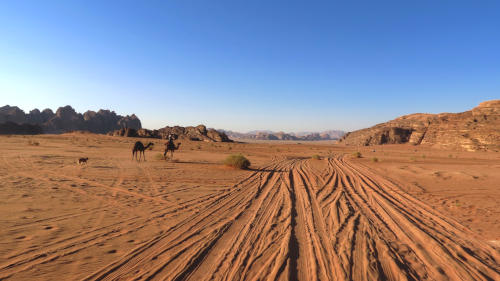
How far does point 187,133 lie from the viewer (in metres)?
57.8

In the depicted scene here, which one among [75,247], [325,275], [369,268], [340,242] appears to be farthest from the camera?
[340,242]

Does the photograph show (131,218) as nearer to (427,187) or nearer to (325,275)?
(325,275)

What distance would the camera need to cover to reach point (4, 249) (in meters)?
3.74

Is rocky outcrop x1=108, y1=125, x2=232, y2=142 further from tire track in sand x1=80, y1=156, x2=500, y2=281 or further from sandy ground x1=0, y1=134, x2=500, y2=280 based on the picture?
tire track in sand x1=80, y1=156, x2=500, y2=281

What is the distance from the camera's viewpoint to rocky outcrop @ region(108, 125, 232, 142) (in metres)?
53.5

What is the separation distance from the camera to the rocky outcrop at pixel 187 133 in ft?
175

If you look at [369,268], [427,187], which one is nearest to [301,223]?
[369,268]

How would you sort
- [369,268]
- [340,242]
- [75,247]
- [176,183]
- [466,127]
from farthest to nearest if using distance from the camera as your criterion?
1. [466,127]
2. [176,183]
3. [340,242]
4. [75,247]
5. [369,268]

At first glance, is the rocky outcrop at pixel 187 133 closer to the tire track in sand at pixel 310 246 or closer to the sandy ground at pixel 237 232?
the sandy ground at pixel 237 232

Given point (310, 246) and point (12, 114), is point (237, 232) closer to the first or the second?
point (310, 246)

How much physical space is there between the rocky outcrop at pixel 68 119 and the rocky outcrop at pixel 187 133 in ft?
115

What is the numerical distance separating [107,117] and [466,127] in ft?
355

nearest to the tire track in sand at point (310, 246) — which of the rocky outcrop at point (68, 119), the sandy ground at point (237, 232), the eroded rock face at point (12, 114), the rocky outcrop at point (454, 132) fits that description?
the sandy ground at point (237, 232)

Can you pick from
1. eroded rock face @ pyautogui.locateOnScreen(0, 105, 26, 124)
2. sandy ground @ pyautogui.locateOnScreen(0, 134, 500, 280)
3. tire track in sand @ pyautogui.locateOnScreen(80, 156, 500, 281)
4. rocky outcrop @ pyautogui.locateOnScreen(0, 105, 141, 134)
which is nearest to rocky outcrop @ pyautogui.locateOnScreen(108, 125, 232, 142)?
rocky outcrop @ pyautogui.locateOnScreen(0, 105, 141, 134)
